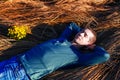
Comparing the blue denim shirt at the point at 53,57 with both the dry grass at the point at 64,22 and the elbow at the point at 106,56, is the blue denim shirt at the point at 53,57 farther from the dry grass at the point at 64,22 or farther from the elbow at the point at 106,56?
the dry grass at the point at 64,22

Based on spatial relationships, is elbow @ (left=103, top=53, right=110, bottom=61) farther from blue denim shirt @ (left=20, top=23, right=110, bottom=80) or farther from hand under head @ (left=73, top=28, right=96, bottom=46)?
hand under head @ (left=73, top=28, right=96, bottom=46)

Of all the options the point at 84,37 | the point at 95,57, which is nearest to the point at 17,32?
the point at 84,37

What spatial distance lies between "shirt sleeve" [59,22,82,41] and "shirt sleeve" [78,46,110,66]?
1.69 feet

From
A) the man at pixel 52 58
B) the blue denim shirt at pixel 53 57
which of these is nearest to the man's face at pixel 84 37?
the man at pixel 52 58

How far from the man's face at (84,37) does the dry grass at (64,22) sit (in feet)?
1.00

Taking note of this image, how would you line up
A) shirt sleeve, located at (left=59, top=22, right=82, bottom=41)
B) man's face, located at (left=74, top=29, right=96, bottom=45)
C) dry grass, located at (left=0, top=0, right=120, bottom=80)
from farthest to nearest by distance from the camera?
shirt sleeve, located at (left=59, top=22, right=82, bottom=41) → man's face, located at (left=74, top=29, right=96, bottom=45) → dry grass, located at (left=0, top=0, right=120, bottom=80)

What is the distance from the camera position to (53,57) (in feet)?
17.0

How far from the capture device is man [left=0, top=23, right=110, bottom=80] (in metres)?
5.07

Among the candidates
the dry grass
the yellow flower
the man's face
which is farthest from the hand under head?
the yellow flower

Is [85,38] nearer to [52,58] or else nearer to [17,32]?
[52,58]

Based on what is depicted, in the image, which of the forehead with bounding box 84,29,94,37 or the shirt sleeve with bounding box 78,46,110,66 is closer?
the shirt sleeve with bounding box 78,46,110,66

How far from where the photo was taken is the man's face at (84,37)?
5.35m

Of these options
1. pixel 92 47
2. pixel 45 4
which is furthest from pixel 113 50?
pixel 45 4

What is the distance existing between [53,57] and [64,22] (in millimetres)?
1120
